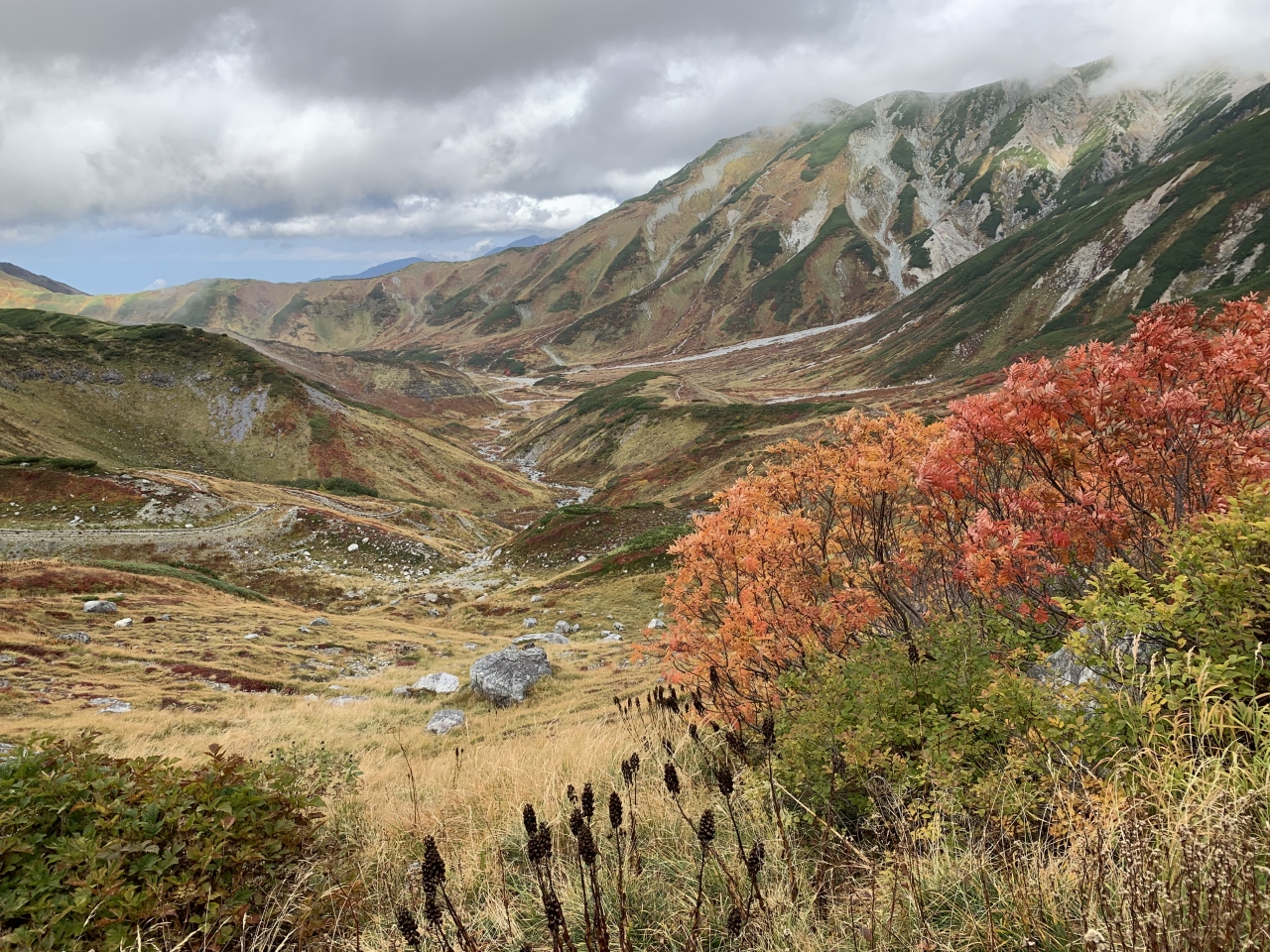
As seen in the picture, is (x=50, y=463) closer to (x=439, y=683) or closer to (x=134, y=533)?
(x=134, y=533)

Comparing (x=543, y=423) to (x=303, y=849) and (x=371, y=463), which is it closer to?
(x=371, y=463)

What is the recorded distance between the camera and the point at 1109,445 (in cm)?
708

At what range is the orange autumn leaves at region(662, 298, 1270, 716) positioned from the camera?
255 inches

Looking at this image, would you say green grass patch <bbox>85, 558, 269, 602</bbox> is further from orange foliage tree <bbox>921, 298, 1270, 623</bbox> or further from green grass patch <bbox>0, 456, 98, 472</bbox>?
orange foliage tree <bbox>921, 298, 1270, 623</bbox>

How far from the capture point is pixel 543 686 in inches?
769

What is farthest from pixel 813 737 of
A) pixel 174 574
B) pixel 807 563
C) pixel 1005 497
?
pixel 174 574

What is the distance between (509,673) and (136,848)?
16193 mm

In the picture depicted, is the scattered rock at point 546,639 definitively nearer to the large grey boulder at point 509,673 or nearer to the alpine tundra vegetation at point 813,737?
the alpine tundra vegetation at point 813,737

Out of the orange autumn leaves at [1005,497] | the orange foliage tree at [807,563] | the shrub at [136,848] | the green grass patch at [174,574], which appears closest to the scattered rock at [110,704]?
the shrub at [136,848]

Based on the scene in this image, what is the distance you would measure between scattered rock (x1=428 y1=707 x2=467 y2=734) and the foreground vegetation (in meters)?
8.02

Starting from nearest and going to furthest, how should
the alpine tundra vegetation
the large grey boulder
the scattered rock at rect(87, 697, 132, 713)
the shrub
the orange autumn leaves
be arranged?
the alpine tundra vegetation < the shrub < the orange autumn leaves < the scattered rock at rect(87, 697, 132, 713) < the large grey boulder

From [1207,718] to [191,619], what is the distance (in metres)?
33.8

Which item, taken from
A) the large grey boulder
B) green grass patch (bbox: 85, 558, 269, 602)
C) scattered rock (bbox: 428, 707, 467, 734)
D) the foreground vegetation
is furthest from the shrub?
green grass patch (bbox: 85, 558, 269, 602)

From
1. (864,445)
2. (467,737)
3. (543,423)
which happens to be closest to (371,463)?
(543,423)
